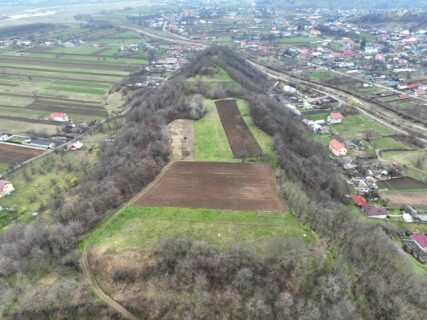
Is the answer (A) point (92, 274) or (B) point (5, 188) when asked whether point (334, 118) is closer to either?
(A) point (92, 274)

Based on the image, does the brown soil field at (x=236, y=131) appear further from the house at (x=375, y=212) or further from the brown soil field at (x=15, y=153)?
the brown soil field at (x=15, y=153)

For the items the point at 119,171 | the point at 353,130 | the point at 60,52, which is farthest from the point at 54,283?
the point at 60,52

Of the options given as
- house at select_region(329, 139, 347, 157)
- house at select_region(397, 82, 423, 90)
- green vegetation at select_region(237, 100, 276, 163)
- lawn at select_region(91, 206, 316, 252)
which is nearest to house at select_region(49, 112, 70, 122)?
green vegetation at select_region(237, 100, 276, 163)

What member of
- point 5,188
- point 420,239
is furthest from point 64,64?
point 420,239

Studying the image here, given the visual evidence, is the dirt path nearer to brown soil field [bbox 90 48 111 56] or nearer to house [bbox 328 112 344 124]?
house [bbox 328 112 344 124]

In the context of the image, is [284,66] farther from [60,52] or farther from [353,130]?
[60,52]

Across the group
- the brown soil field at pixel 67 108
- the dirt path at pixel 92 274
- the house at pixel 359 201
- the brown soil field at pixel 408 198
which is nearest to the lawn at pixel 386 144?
the brown soil field at pixel 408 198
